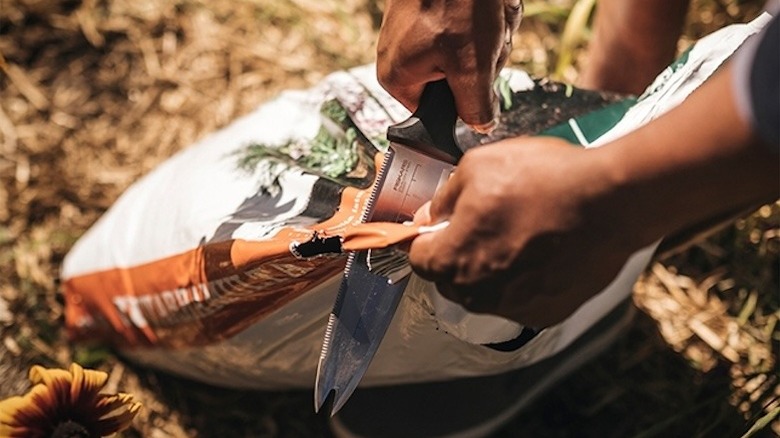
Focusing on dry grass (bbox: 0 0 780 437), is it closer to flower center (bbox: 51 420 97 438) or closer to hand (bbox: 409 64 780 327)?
flower center (bbox: 51 420 97 438)

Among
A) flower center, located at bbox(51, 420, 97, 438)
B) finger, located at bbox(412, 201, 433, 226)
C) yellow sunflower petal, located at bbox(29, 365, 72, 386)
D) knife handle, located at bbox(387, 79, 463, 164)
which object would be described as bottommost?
flower center, located at bbox(51, 420, 97, 438)

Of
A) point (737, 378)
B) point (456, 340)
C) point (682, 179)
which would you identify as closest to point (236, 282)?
point (456, 340)

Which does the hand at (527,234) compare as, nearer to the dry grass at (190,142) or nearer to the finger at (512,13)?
the finger at (512,13)

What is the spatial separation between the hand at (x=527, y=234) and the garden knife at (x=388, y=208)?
0.13 metres

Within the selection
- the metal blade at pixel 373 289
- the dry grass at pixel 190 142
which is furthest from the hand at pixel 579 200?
the dry grass at pixel 190 142

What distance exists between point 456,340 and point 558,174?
362mm

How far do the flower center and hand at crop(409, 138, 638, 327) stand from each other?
36cm

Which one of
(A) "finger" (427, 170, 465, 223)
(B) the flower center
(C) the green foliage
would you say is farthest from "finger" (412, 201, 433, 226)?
(B) the flower center

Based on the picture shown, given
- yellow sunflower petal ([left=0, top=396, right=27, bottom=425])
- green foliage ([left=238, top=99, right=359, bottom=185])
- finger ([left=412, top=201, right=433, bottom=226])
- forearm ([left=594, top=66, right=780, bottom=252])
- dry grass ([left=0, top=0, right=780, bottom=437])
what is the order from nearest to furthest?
forearm ([left=594, top=66, right=780, bottom=252])
finger ([left=412, top=201, right=433, bottom=226])
yellow sunflower petal ([left=0, top=396, right=27, bottom=425])
green foliage ([left=238, top=99, right=359, bottom=185])
dry grass ([left=0, top=0, right=780, bottom=437])

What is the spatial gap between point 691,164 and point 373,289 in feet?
0.97

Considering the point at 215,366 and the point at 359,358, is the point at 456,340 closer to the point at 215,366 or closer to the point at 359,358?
the point at 359,358

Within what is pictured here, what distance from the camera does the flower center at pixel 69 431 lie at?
29.7 inches

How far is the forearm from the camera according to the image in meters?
0.46

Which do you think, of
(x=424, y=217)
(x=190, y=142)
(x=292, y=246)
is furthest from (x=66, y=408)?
(x=190, y=142)
